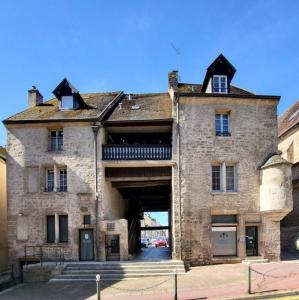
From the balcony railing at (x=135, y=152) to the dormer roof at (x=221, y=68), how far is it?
4807mm

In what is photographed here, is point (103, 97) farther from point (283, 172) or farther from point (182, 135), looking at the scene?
point (283, 172)

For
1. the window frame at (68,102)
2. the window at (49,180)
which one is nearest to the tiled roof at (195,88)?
the window frame at (68,102)

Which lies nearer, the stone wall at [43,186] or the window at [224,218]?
the window at [224,218]

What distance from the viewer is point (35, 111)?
23547 millimetres

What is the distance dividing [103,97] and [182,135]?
6.82 meters

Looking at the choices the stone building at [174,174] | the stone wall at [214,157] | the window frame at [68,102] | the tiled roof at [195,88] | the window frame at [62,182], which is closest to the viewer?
the stone wall at [214,157]

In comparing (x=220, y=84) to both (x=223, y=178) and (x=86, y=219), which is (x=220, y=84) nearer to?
(x=223, y=178)

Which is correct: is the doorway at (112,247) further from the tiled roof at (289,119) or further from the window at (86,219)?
the tiled roof at (289,119)

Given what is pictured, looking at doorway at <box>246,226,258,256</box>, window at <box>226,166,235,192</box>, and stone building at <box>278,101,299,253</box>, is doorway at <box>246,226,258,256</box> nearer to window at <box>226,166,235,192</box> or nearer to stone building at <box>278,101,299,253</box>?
window at <box>226,166,235,192</box>

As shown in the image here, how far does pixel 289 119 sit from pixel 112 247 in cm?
1828

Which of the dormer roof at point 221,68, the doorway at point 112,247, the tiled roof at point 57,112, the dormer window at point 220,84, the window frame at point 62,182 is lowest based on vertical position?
the doorway at point 112,247

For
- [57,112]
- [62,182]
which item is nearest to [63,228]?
[62,182]

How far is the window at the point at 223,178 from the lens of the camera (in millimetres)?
21281

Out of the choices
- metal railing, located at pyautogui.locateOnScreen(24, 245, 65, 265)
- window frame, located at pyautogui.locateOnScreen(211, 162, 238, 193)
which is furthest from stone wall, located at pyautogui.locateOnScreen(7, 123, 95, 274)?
window frame, located at pyautogui.locateOnScreen(211, 162, 238, 193)
